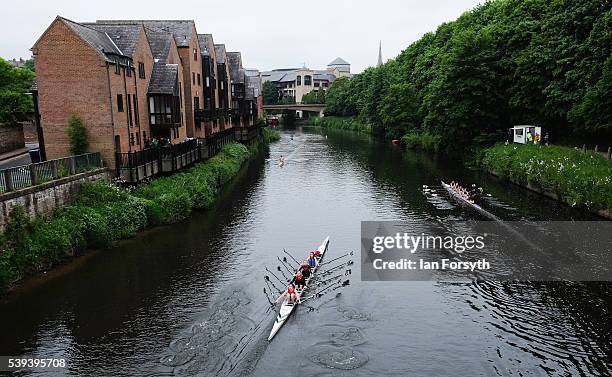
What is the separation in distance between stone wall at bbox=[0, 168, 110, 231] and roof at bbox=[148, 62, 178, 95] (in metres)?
13.8

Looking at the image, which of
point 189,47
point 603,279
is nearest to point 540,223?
point 603,279

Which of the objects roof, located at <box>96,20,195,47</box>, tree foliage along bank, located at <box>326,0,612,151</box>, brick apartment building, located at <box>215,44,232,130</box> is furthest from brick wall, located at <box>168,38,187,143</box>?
tree foliage along bank, located at <box>326,0,612,151</box>

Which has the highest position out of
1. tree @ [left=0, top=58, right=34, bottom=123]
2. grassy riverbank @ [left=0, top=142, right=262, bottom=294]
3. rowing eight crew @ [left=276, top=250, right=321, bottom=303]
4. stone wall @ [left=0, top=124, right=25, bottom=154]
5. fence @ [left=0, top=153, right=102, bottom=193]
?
tree @ [left=0, top=58, right=34, bottom=123]

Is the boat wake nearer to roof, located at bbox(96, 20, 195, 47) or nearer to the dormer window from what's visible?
the dormer window

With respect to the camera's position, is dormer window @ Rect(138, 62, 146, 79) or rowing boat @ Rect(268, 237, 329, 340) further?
dormer window @ Rect(138, 62, 146, 79)

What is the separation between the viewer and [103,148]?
36219 millimetres

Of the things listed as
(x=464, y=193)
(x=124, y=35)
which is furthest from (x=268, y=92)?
(x=464, y=193)

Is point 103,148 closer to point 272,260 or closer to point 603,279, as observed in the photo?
point 272,260

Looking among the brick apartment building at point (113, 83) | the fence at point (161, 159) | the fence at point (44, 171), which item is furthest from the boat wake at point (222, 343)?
the brick apartment building at point (113, 83)

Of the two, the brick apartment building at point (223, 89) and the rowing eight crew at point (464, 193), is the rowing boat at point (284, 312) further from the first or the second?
the brick apartment building at point (223, 89)

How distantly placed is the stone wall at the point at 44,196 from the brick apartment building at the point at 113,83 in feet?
16.7

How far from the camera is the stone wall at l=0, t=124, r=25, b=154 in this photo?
1929 inches

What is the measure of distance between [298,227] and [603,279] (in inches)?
798

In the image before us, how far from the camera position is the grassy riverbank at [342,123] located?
130 meters
